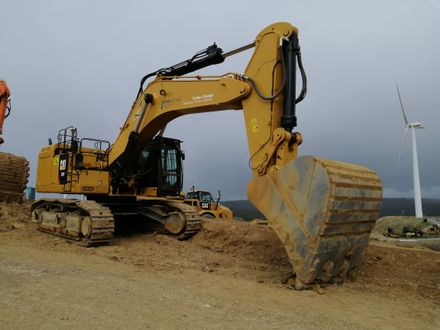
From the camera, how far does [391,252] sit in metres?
8.02

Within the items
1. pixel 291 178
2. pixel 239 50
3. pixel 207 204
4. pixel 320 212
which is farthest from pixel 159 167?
pixel 207 204

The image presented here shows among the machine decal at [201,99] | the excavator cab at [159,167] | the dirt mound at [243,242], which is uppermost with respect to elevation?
the machine decal at [201,99]

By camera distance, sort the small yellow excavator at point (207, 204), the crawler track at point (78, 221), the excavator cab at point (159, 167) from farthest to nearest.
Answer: the small yellow excavator at point (207, 204)
the excavator cab at point (159, 167)
the crawler track at point (78, 221)

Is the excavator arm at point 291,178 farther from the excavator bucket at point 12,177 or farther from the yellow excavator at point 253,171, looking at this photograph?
the excavator bucket at point 12,177

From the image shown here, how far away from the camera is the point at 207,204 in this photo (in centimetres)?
2177

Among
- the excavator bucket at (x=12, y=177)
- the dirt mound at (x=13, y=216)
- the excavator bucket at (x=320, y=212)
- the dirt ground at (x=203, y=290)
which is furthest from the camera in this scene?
the excavator bucket at (x=12, y=177)

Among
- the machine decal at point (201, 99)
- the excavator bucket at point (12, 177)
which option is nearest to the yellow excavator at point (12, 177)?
the excavator bucket at point (12, 177)

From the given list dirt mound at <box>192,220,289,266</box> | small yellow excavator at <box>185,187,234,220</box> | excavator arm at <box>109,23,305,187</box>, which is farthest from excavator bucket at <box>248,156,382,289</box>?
small yellow excavator at <box>185,187,234,220</box>

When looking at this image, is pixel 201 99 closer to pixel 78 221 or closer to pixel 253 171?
pixel 253 171

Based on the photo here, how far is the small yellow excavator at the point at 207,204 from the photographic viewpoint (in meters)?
21.2

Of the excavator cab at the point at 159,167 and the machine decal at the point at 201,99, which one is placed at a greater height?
the machine decal at the point at 201,99

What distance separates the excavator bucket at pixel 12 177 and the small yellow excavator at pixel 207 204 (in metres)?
8.49

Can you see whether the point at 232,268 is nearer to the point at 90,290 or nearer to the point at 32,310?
the point at 90,290

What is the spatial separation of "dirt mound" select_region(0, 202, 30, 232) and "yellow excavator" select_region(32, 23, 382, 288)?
0.77 metres
